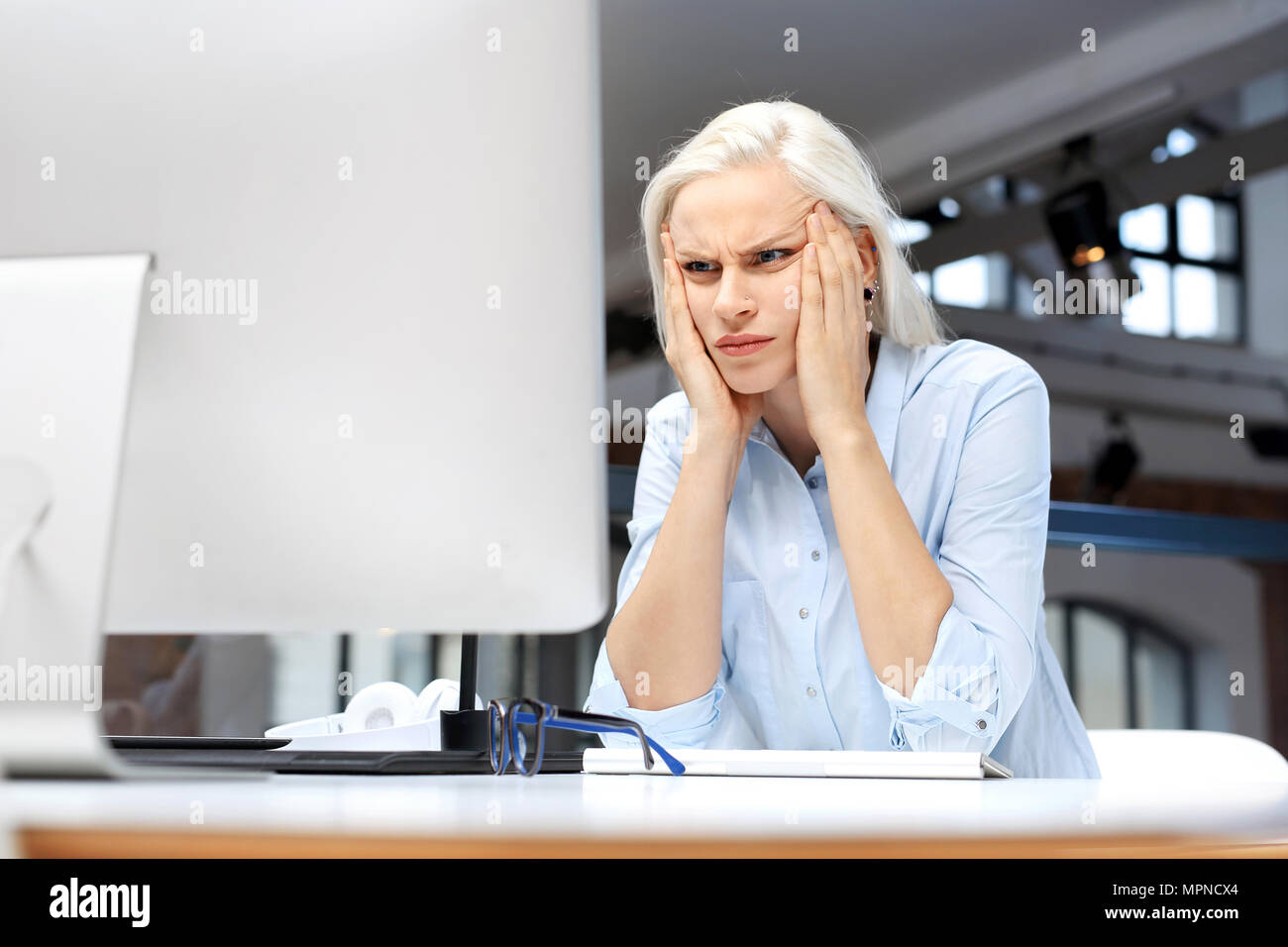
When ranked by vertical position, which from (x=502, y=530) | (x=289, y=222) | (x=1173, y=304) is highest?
(x=1173, y=304)

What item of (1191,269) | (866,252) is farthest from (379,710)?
(1191,269)

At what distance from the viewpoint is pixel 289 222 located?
63 centimetres

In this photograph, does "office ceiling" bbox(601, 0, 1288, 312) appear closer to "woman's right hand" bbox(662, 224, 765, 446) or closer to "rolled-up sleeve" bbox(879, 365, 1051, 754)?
"woman's right hand" bbox(662, 224, 765, 446)

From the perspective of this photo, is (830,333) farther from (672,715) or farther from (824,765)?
(824,765)

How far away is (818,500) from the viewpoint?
1.24 meters

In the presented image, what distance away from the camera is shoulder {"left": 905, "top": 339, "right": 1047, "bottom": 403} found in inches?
46.1

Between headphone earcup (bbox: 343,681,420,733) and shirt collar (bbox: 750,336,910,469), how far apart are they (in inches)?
19.4

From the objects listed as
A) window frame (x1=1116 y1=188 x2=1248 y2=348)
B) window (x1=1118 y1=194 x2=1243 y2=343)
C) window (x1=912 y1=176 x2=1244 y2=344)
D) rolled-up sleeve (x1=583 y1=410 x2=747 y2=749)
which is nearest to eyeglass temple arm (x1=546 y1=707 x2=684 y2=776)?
rolled-up sleeve (x1=583 y1=410 x2=747 y2=749)

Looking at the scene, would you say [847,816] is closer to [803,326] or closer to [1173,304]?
[803,326]

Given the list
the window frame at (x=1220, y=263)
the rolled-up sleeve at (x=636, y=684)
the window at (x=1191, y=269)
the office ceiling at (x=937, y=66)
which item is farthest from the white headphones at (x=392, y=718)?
the window frame at (x=1220, y=263)

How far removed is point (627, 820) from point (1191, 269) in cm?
947
